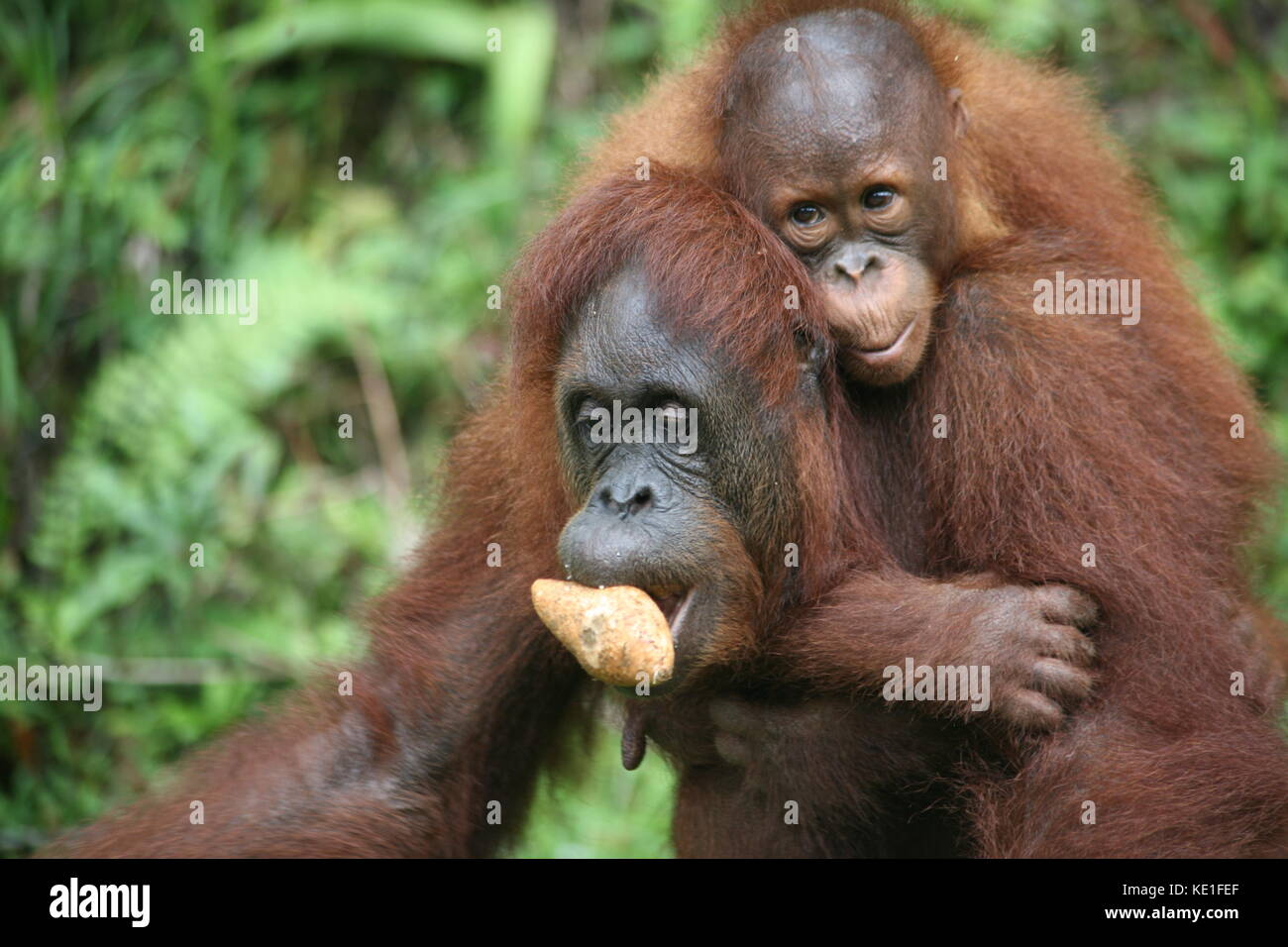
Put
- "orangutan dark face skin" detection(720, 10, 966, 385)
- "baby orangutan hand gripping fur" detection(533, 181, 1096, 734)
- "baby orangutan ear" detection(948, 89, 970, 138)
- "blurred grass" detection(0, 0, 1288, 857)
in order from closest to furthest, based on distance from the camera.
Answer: "baby orangutan hand gripping fur" detection(533, 181, 1096, 734) < "orangutan dark face skin" detection(720, 10, 966, 385) < "baby orangutan ear" detection(948, 89, 970, 138) < "blurred grass" detection(0, 0, 1288, 857)

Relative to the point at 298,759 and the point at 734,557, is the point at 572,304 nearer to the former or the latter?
the point at 734,557

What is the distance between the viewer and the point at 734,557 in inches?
130

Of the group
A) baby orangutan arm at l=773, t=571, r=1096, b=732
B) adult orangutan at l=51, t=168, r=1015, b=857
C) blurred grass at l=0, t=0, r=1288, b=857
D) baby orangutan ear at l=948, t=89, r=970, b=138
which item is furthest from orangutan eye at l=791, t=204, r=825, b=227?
blurred grass at l=0, t=0, r=1288, b=857

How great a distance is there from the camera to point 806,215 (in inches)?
145

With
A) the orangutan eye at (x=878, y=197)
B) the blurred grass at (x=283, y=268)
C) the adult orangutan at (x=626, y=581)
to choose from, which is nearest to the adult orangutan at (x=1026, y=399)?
the orangutan eye at (x=878, y=197)

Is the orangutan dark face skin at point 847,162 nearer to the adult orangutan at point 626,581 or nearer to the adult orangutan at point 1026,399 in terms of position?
the adult orangutan at point 1026,399

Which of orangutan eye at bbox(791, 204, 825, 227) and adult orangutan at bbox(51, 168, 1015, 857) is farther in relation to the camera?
orangutan eye at bbox(791, 204, 825, 227)

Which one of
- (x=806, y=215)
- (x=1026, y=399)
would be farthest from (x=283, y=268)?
(x=1026, y=399)

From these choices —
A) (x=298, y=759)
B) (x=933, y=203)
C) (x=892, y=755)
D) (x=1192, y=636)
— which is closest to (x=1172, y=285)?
(x=933, y=203)

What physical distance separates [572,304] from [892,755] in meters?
1.25

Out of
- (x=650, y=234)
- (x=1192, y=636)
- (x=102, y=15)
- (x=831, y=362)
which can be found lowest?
(x=1192, y=636)

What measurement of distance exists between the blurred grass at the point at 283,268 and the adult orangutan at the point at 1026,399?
1571 mm

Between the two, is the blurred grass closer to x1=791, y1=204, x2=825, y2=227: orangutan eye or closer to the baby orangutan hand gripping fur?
x1=791, y1=204, x2=825, y2=227: orangutan eye

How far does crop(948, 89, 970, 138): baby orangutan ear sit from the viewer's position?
389cm
